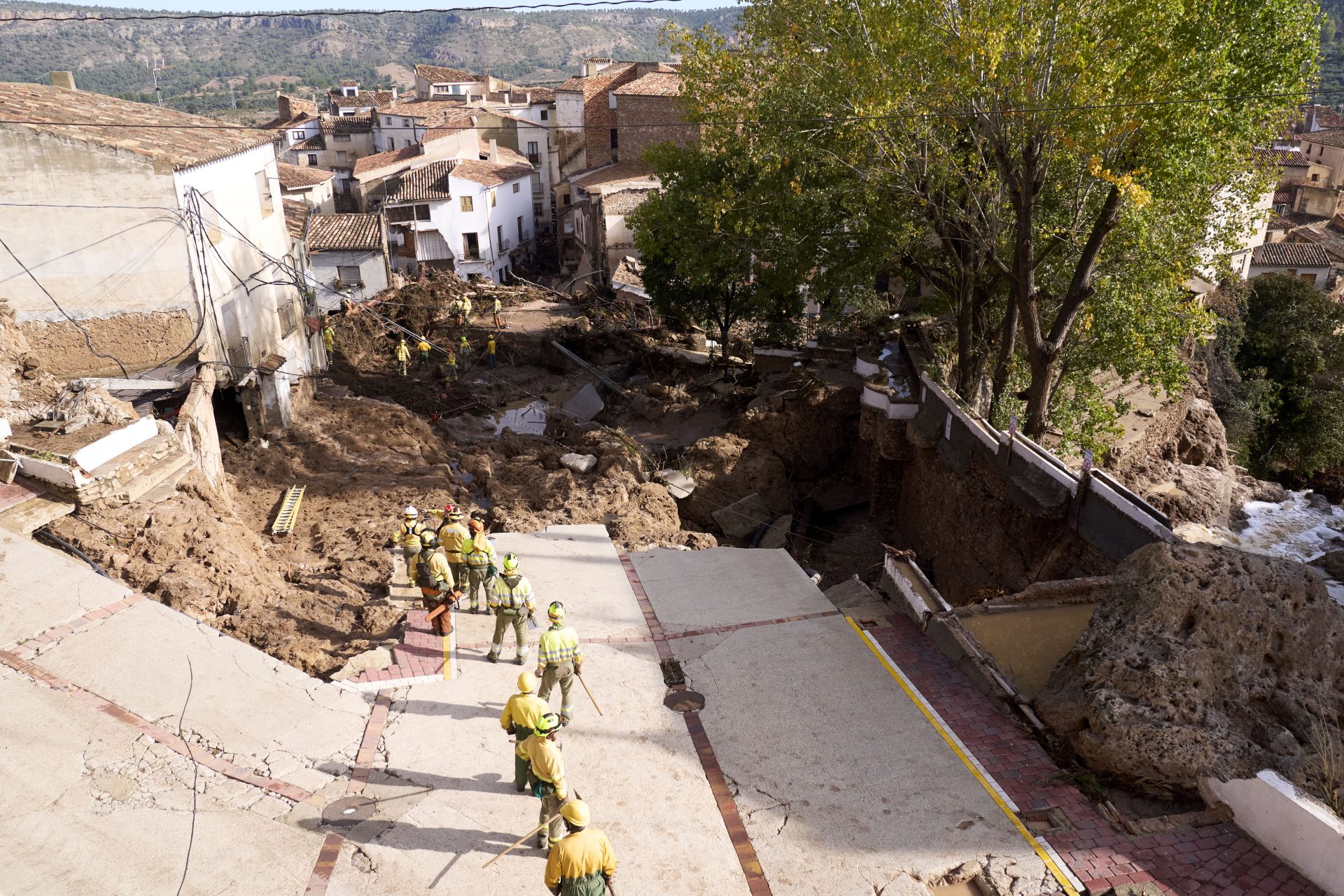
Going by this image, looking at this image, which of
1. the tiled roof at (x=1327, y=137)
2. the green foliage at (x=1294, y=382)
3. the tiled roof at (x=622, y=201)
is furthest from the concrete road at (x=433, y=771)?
the tiled roof at (x=1327, y=137)

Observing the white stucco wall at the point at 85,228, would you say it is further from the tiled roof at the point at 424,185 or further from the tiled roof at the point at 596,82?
the tiled roof at the point at 596,82

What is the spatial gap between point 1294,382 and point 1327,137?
39196mm

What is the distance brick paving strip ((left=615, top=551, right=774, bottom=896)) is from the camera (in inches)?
295

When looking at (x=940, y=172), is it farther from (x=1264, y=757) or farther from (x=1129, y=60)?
(x=1264, y=757)

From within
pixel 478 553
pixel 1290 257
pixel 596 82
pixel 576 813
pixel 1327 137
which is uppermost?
pixel 596 82

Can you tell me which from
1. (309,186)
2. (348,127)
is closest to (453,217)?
(309,186)

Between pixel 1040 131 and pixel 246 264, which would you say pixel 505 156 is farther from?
pixel 1040 131

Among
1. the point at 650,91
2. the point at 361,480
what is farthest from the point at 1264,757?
the point at 650,91

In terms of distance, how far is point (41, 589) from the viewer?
32.2 feet

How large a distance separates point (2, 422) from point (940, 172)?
15.0 m

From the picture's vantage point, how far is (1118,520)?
11516 millimetres

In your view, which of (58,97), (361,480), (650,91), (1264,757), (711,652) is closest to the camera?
(1264,757)

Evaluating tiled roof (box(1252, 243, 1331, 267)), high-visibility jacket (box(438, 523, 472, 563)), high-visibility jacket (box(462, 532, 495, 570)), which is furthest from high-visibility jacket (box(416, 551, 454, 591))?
tiled roof (box(1252, 243, 1331, 267))

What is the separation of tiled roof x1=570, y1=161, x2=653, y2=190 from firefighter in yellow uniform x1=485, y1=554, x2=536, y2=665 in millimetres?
35761
